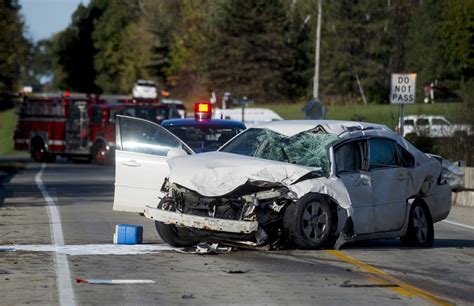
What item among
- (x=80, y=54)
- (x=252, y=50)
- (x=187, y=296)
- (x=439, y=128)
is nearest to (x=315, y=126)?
(x=187, y=296)

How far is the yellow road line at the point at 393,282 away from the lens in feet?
32.8

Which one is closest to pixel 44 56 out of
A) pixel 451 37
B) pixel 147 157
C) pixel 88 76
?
pixel 88 76

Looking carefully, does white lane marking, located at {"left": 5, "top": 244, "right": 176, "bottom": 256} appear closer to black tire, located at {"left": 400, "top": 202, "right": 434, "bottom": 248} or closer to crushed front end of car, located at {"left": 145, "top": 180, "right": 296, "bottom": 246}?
crushed front end of car, located at {"left": 145, "top": 180, "right": 296, "bottom": 246}

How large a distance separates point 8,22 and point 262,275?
32918 millimetres

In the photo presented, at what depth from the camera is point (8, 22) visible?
138 feet

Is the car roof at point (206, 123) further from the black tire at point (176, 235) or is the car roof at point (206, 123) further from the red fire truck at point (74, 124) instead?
the red fire truck at point (74, 124)

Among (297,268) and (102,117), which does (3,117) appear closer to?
(102,117)

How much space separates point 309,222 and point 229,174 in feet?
3.52

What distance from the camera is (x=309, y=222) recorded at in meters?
12.6

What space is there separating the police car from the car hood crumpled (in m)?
5.38

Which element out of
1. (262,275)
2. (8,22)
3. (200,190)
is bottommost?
(262,275)

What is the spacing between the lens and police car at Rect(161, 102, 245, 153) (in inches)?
730

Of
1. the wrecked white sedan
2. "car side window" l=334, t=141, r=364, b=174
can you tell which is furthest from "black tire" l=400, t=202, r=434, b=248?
"car side window" l=334, t=141, r=364, b=174

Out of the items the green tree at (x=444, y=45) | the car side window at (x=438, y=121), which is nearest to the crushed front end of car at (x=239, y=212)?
Result: the car side window at (x=438, y=121)
